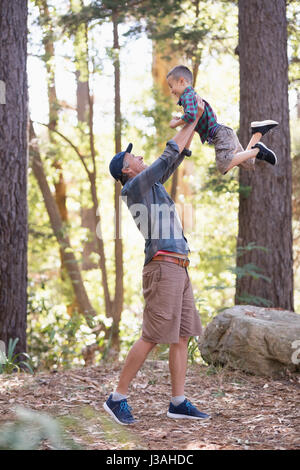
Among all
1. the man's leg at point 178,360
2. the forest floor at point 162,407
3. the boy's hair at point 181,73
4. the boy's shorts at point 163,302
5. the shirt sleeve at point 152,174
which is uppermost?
the boy's hair at point 181,73

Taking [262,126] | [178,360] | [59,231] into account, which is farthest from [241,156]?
[59,231]

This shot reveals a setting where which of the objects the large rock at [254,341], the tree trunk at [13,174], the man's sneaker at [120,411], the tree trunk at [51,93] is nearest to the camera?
the man's sneaker at [120,411]

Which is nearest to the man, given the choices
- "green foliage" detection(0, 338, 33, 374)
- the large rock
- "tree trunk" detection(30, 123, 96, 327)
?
the large rock

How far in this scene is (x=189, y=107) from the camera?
13.4 ft

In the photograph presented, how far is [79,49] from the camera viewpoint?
12141mm

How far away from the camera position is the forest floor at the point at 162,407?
12.2ft

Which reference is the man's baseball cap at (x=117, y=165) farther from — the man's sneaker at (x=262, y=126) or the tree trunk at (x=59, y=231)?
the tree trunk at (x=59, y=231)

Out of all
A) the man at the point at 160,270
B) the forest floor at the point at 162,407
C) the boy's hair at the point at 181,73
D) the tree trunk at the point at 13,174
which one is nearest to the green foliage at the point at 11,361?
the tree trunk at the point at 13,174

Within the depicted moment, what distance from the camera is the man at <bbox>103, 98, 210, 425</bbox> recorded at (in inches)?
158

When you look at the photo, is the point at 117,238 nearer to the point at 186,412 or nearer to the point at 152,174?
the point at 186,412

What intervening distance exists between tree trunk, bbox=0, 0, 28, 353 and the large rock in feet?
7.39

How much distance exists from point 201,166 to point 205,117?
459 inches

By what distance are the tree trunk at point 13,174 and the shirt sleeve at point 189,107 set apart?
315 cm

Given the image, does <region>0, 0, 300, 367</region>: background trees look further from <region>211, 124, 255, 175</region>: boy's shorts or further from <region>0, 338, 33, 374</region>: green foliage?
<region>211, 124, 255, 175</region>: boy's shorts
